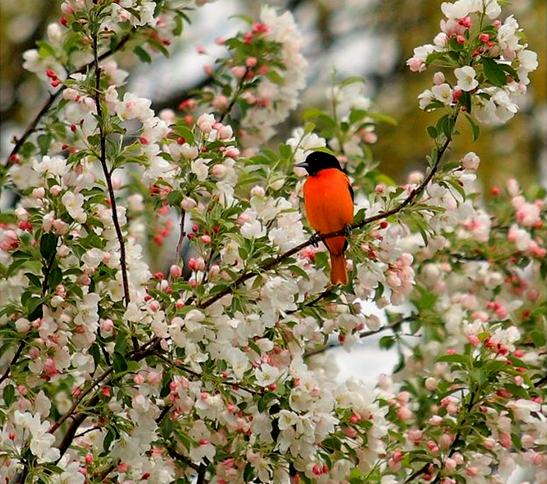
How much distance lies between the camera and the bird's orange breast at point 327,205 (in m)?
3.83

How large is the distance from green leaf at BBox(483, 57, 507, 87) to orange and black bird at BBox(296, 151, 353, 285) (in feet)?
2.47

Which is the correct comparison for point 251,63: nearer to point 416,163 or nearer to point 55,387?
point 55,387

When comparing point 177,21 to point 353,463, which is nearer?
point 353,463

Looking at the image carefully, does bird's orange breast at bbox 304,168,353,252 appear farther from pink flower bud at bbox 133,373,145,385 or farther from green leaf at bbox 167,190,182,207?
pink flower bud at bbox 133,373,145,385

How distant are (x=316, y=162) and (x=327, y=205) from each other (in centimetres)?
33

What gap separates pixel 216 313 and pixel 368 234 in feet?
1.71

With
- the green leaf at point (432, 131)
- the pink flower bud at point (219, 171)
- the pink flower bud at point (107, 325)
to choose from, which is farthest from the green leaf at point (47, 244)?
the green leaf at point (432, 131)

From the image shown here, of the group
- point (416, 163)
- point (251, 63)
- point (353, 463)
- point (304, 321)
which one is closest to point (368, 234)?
point (304, 321)

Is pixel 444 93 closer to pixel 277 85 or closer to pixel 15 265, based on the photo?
pixel 15 265

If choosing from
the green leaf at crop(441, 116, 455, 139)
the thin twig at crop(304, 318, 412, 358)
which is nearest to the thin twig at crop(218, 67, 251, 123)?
the thin twig at crop(304, 318, 412, 358)

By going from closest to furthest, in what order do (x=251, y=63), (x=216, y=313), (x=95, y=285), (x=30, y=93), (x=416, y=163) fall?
(x=216, y=313) < (x=95, y=285) < (x=251, y=63) < (x=30, y=93) < (x=416, y=163)

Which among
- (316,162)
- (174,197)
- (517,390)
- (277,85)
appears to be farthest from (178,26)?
(517,390)

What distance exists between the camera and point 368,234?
135 inches

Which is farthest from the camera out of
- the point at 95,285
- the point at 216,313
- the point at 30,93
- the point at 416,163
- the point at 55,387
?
the point at 416,163
